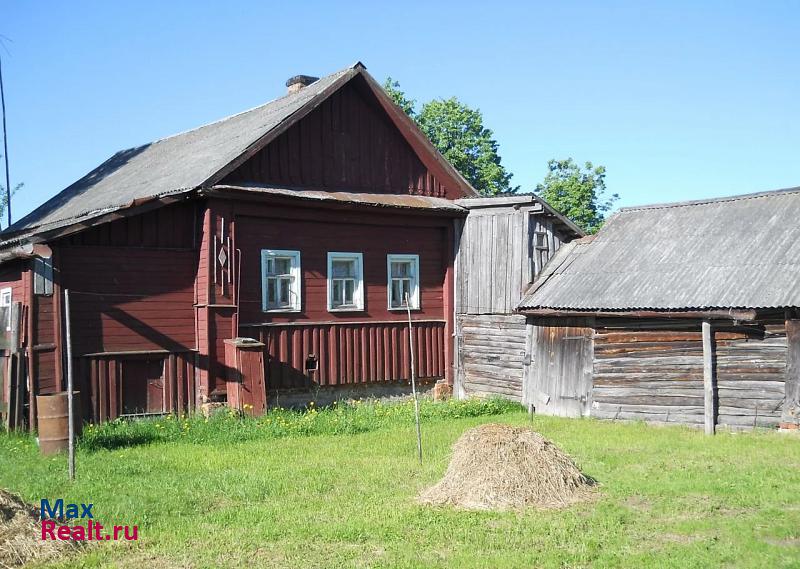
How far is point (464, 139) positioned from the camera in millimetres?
35594

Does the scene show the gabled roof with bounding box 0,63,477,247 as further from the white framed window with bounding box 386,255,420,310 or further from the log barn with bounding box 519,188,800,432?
the log barn with bounding box 519,188,800,432

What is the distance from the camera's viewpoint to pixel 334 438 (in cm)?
1389

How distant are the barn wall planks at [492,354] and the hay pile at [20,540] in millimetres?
11568

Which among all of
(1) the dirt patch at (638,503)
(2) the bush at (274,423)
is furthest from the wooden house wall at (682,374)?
(1) the dirt patch at (638,503)

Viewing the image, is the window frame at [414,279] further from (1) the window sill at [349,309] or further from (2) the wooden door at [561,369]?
(2) the wooden door at [561,369]

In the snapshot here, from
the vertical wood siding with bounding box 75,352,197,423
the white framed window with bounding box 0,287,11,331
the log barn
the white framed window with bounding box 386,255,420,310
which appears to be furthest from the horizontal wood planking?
the white framed window with bounding box 0,287,11,331

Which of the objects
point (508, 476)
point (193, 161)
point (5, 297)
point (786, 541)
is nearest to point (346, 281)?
point (193, 161)

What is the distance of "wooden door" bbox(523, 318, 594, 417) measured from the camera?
16.1 meters

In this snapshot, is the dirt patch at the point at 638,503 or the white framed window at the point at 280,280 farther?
the white framed window at the point at 280,280

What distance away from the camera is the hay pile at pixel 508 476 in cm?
902

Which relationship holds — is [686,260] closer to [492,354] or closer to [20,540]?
[492,354]

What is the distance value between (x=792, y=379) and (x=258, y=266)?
9714mm

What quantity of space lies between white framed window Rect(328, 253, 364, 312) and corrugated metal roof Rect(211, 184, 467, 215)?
3.90 ft

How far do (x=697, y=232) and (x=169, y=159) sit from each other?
12.1m
